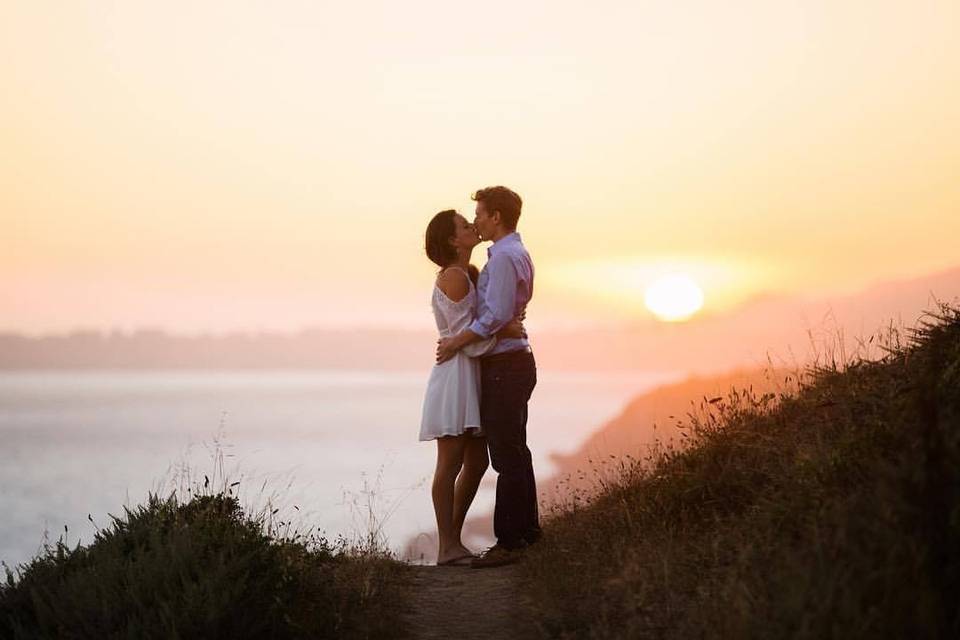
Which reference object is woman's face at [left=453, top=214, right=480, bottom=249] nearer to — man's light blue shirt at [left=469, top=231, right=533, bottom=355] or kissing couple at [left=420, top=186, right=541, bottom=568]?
kissing couple at [left=420, top=186, right=541, bottom=568]

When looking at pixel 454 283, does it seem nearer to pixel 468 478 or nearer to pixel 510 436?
pixel 510 436

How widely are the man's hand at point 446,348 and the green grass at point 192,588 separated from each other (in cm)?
195

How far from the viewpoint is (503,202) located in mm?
9484

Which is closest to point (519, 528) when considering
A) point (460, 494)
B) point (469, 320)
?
point (460, 494)

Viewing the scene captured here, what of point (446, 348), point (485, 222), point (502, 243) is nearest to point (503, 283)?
point (502, 243)

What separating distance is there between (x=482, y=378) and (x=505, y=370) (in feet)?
0.89

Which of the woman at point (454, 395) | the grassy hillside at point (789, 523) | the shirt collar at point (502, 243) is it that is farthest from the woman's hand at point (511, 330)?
the grassy hillside at point (789, 523)

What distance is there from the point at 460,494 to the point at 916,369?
165 inches

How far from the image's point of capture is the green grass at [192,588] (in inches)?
289

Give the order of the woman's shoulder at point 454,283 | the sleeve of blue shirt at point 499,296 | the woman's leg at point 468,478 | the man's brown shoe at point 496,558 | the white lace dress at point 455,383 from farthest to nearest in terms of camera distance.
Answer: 1. the woman's leg at point 468,478
2. the man's brown shoe at point 496,558
3. the white lace dress at point 455,383
4. the woman's shoulder at point 454,283
5. the sleeve of blue shirt at point 499,296

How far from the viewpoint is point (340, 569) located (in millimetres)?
9375

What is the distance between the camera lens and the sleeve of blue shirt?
9344 mm

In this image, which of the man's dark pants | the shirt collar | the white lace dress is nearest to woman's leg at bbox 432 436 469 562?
the white lace dress

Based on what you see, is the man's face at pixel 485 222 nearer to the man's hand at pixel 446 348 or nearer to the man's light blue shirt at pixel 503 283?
the man's light blue shirt at pixel 503 283
